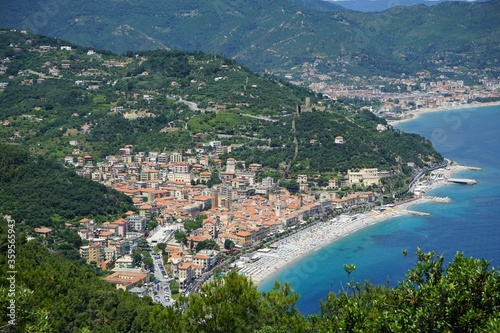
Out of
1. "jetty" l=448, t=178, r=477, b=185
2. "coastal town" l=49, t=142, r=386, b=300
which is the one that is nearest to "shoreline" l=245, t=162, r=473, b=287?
"coastal town" l=49, t=142, r=386, b=300

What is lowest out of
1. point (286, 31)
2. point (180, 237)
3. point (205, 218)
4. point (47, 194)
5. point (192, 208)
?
point (180, 237)

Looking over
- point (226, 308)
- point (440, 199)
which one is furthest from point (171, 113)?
point (226, 308)

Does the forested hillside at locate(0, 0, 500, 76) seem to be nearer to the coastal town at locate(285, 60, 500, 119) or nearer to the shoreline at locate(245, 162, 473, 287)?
A: the coastal town at locate(285, 60, 500, 119)

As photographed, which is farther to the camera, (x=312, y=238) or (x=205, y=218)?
(x=205, y=218)

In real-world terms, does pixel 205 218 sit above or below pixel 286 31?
below

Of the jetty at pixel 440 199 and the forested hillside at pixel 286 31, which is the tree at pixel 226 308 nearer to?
the jetty at pixel 440 199

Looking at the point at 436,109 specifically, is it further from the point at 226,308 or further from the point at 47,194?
the point at 226,308
